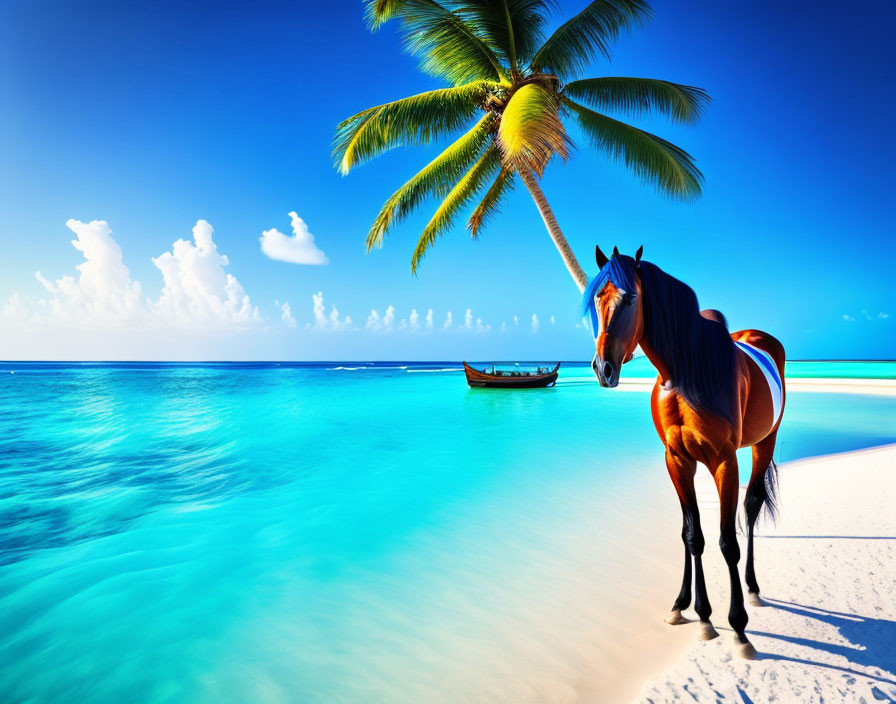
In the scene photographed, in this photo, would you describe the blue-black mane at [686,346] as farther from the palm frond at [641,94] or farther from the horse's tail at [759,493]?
the palm frond at [641,94]

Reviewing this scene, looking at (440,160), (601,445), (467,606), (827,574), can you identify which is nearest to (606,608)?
(467,606)

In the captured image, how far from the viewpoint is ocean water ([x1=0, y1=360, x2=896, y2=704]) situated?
2.31 m

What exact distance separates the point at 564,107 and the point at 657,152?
1843mm

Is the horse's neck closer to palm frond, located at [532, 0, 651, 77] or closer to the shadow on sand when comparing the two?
the shadow on sand

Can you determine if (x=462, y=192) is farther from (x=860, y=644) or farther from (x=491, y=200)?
(x=860, y=644)

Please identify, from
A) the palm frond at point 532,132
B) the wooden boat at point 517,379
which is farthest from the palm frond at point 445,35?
the wooden boat at point 517,379

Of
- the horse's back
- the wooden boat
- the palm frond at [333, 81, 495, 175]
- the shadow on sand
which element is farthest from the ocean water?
the wooden boat

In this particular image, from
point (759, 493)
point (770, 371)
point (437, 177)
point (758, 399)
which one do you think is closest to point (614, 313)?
point (758, 399)

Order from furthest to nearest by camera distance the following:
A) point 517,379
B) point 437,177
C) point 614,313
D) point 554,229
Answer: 1. point 517,379
2. point 437,177
3. point 554,229
4. point 614,313

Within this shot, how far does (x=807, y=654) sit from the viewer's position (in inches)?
80.0

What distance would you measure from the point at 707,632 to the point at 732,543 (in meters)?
0.52

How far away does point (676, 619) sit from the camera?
2.42 m

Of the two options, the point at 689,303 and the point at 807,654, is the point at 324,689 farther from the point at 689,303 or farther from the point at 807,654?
the point at 689,303

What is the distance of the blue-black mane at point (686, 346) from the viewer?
2031 mm
